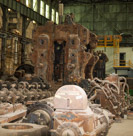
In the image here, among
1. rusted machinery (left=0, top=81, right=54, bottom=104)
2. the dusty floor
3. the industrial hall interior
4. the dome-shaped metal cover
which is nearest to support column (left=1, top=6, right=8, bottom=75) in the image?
the industrial hall interior

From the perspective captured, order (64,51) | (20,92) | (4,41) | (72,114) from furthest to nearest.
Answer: (4,41), (64,51), (20,92), (72,114)

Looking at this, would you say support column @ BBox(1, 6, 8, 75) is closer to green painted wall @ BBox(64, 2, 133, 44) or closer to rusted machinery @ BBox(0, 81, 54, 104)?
rusted machinery @ BBox(0, 81, 54, 104)

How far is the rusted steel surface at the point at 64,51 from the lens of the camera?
9336 millimetres

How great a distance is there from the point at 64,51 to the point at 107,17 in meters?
19.6

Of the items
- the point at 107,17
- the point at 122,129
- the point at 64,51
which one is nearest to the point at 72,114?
the point at 122,129

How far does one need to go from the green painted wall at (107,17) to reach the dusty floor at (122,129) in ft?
69.6

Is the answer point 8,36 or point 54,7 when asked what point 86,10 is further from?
point 8,36

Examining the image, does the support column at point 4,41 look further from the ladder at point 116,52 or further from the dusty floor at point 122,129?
the dusty floor at point 122,129

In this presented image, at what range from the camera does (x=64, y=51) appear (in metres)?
9.82

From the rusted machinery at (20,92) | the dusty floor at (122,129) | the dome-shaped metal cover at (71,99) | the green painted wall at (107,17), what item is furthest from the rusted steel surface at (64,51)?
the green painted wall at (107,17)

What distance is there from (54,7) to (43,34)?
19.4 m

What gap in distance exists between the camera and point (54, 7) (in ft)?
92.9

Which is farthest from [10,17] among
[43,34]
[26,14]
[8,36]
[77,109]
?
[77,109]

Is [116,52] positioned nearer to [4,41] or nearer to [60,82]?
[4,41]
